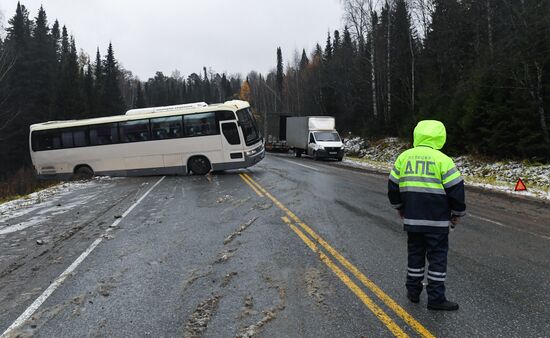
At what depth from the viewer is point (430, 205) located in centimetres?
414

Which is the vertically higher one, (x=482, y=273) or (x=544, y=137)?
(x=544, y=137)

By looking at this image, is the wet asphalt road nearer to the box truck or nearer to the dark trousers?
the dark trousers

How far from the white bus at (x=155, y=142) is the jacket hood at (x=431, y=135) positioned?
1505 centimetres

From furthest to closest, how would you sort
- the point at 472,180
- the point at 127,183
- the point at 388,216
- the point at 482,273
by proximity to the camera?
the point at 127,183 < the point at 472,180 < the point at 388,216 < the point at 482,273

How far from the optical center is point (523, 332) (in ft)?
11.9

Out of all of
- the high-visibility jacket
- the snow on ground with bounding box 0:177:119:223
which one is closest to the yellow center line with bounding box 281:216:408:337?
the high-visibility jacket

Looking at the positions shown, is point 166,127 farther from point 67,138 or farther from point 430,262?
point 430,262

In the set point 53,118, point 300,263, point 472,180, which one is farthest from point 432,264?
point 53,118

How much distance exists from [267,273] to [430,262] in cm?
209

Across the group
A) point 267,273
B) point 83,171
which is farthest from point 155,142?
point 267,273

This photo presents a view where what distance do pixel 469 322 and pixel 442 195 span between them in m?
1.24

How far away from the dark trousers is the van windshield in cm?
2462

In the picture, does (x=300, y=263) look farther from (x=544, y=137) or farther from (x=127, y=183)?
(x=544, y=137)

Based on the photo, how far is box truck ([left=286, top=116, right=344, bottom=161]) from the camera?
2797 cm
